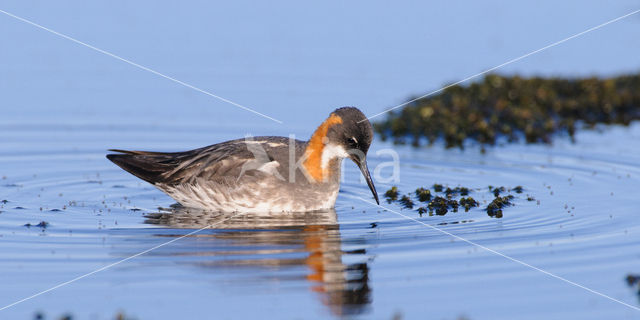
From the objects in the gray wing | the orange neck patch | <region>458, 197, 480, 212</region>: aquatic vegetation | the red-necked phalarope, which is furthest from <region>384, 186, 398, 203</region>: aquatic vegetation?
the gray wing

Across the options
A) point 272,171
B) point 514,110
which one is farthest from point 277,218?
point 514,110

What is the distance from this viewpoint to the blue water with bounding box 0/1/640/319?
8562mm

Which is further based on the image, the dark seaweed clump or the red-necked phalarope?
the dark seaweed clump

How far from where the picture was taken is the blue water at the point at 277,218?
8.56 meters

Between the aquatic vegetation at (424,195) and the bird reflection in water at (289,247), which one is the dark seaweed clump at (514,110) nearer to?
the aquatic vegetation at (424,195)

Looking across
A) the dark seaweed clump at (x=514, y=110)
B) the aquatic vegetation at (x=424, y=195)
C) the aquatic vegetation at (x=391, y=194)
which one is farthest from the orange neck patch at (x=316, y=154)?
the dark seaweed clump at (x=514, y=110)

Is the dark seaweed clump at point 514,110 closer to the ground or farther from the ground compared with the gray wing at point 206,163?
farther from the ground

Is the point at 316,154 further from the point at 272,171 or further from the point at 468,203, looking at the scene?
the point at 468,203

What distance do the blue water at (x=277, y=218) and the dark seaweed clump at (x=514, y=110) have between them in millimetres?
623

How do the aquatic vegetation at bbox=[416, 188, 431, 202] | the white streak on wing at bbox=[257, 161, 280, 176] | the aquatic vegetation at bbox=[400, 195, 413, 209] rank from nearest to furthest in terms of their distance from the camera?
the white streak on wing at bbox=[257, 161, 280, 176], the aquatic vegetation at bbox=[400, 195, 413, 209], the aquatic vegetation at bbox=[416, 188, 431, 202]

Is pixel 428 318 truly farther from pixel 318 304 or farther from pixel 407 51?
pixel 407 51

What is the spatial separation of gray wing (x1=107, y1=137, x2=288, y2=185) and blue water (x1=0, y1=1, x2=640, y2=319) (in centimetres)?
51

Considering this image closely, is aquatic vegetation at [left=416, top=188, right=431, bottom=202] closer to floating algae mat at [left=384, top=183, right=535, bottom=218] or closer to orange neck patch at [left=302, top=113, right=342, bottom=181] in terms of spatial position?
floating algae mat at [left=384, top=183, right=535, bottom=218]

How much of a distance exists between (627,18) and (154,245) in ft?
63.7
